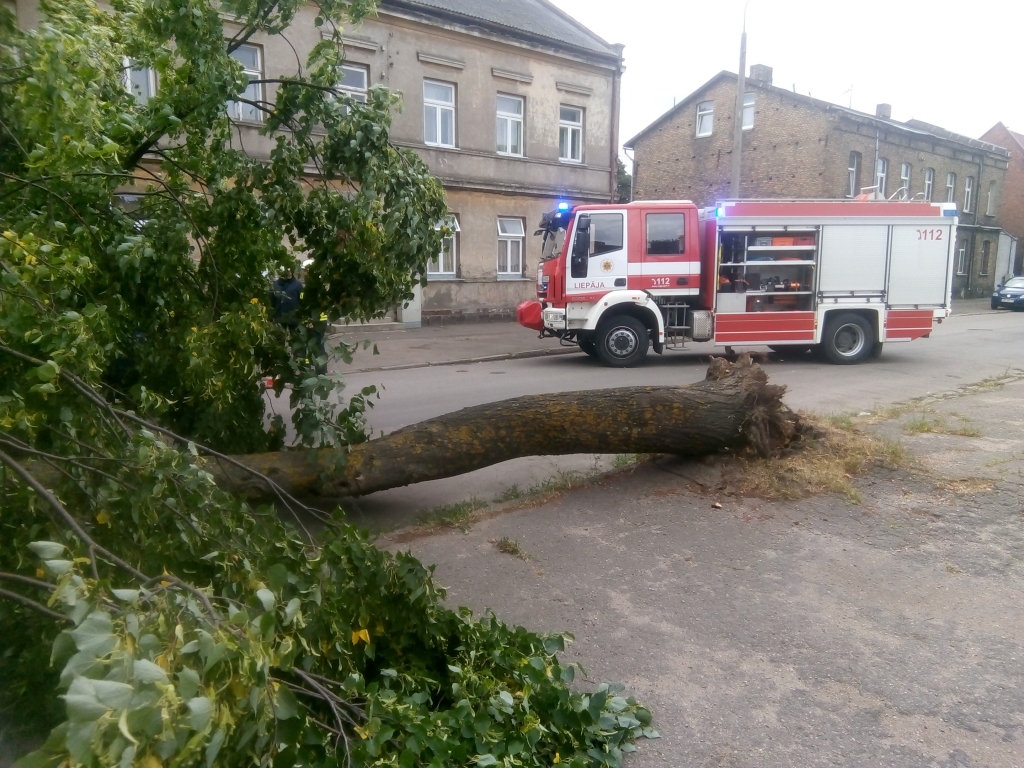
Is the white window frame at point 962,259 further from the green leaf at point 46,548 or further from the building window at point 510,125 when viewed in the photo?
the green leaf at point 46,548

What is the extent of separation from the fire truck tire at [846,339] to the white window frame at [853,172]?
18.4m

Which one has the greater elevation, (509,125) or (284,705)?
(509,125)

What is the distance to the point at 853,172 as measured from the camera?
3105 centimetres

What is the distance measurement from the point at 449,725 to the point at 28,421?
5.93 ft

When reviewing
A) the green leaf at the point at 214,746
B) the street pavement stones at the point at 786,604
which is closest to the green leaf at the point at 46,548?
the green leaf at the point at 214,746

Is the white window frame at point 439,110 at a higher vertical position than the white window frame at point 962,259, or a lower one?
higher

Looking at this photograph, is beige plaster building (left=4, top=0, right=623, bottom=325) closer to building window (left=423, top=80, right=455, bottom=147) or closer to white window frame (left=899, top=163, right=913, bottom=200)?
building window (left=423, top=80, right=455, bottom=147)

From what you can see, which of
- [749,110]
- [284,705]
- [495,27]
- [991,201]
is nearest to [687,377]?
[284,705]

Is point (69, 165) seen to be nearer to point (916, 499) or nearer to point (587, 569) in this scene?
point (587, 569)

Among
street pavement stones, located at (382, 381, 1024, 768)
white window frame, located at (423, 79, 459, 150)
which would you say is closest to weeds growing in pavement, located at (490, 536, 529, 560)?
street pavement stones, located at (382, 381, 1024, 768)

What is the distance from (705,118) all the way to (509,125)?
1467 cm

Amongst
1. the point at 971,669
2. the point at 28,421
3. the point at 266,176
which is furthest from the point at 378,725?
the point at 266,176

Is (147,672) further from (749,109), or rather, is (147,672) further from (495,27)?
(749,109)

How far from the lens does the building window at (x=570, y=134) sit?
76.8 feet
